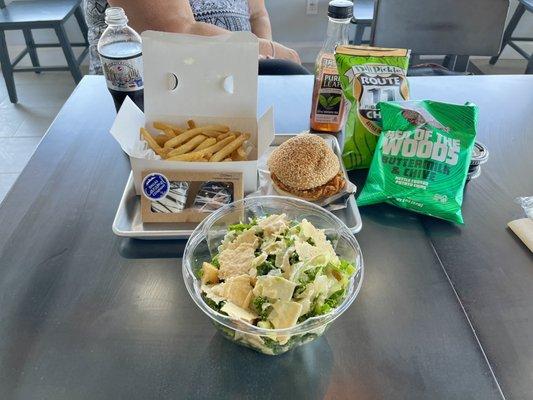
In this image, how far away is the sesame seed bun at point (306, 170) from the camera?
79cm

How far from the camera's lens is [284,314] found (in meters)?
0.51

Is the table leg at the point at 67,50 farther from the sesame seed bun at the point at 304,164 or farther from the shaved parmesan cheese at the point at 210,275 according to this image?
the shaved parmesan cheese at the point at 210,275

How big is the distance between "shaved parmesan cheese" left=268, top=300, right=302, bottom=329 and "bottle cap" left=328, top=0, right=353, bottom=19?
2.03 feet

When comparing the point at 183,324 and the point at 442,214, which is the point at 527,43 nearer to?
the point at 442,214

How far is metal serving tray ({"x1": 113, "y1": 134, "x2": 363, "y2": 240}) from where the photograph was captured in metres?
0.74

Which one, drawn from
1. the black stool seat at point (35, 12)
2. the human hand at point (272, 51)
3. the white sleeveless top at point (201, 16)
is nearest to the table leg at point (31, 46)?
the black stool seat at point (35, 12)

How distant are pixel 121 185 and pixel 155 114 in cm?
15

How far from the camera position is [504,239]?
0.77m

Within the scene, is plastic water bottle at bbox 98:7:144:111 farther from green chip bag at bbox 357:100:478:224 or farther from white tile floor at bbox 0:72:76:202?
white tile floor at bbox 0:72:76:202

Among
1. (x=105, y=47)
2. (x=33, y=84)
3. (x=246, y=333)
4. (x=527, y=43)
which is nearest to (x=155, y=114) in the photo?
(x=105, y=47)

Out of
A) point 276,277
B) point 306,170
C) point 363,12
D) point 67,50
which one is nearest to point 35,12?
point 67,50

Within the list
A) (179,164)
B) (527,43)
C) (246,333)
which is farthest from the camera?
(527,43)

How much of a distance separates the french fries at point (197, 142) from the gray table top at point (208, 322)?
0.41ft

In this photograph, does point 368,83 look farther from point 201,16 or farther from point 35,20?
point 35,20
